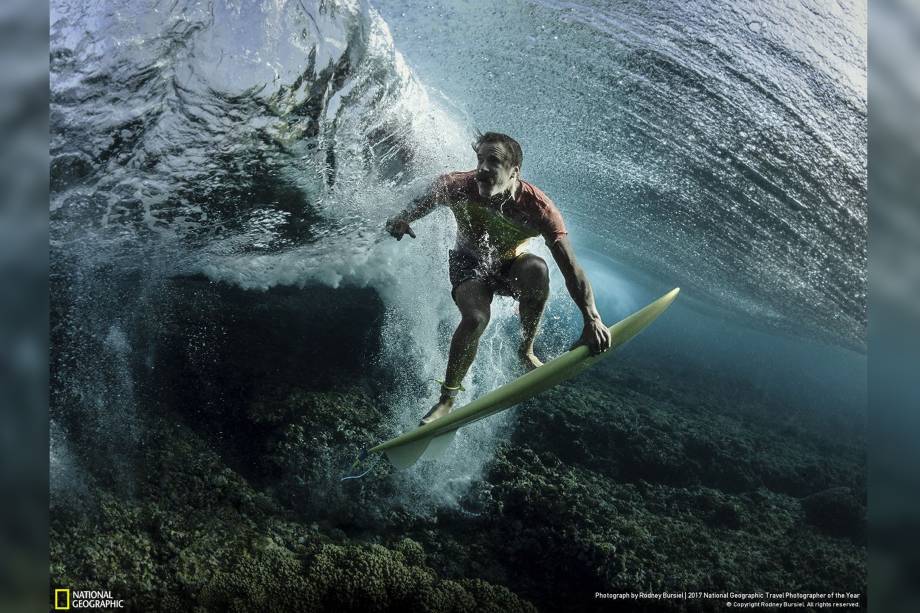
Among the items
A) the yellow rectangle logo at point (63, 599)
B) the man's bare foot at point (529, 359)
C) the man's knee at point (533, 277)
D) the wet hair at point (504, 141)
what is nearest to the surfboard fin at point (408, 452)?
the man's bare foot at point (529, 359)

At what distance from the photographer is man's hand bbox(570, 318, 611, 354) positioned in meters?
1.90

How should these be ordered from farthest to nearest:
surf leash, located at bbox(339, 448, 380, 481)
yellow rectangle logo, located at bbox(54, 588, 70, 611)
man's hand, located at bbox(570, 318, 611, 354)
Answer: surf leash, located at bbox(339, 448, 380, 481) < yellow rectangle logo, located at bbox(54, 588, 70, 611) < man's hand, located at bbox(570, 318, 611, 354)

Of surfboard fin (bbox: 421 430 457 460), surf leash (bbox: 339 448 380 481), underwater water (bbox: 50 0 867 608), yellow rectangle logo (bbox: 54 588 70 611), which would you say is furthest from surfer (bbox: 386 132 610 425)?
yellow rectangle logo (bbox: 54 588 70 611)

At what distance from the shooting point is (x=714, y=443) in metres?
4.26

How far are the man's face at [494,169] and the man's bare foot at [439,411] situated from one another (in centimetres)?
90

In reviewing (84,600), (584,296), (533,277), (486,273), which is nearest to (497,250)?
(486,273)

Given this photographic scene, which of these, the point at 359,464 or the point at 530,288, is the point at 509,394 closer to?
the point at 530,288

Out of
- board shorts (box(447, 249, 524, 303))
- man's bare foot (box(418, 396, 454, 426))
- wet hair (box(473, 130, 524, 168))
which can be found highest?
wet hair (box(473, 130, 524, 168))

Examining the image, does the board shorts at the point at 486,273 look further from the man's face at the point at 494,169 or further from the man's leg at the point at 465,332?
the man's face at the point at 494,169

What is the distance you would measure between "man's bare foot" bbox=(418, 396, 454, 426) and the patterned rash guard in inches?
25.0

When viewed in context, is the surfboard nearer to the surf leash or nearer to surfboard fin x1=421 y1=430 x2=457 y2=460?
surfboard fin x1=421 y1=430 x2=457 y2=460

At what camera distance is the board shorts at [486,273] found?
2.13 meters

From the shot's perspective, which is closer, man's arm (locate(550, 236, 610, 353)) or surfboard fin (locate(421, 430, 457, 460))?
man's arm (locate(550, 236, 610, 353))
